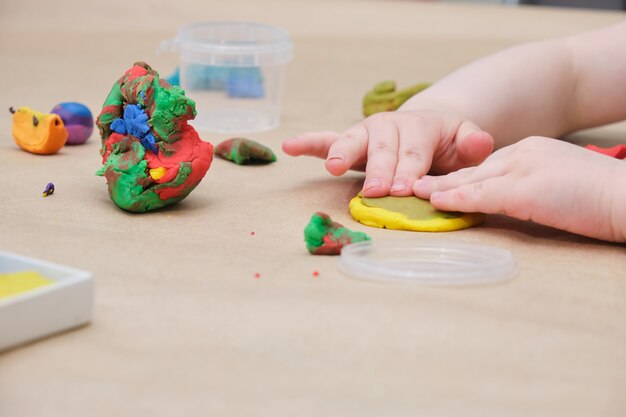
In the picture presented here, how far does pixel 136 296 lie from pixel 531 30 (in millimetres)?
1655

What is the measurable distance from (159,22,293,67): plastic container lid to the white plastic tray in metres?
0.79

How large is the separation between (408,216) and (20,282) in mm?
403

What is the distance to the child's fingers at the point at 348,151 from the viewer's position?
97 centimetres

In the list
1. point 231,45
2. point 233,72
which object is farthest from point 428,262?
point 233,72

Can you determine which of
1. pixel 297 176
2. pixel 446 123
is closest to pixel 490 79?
pixel 446 123

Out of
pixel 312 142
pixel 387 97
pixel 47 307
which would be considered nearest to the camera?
pixel 47 307

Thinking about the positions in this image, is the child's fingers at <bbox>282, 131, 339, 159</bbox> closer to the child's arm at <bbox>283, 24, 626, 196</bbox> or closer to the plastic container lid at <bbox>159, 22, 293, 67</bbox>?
the child's arm at <bbox>283, 24, 626, 196</bbox>

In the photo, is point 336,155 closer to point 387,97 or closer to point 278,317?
point 278,317

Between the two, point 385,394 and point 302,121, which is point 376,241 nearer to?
point 385,394

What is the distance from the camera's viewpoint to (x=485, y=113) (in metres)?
1.20

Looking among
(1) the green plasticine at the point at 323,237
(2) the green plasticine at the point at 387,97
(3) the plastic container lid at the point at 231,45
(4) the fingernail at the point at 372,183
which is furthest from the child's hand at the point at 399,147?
(3) the plastic container lid at the point at 231,45

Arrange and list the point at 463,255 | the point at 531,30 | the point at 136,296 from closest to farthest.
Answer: the point at 136,296, the point at 463,255, the point at 531,30

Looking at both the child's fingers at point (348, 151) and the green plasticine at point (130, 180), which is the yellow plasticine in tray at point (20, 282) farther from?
the child's fingers at point (348, 151)

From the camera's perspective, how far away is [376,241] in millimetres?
858
